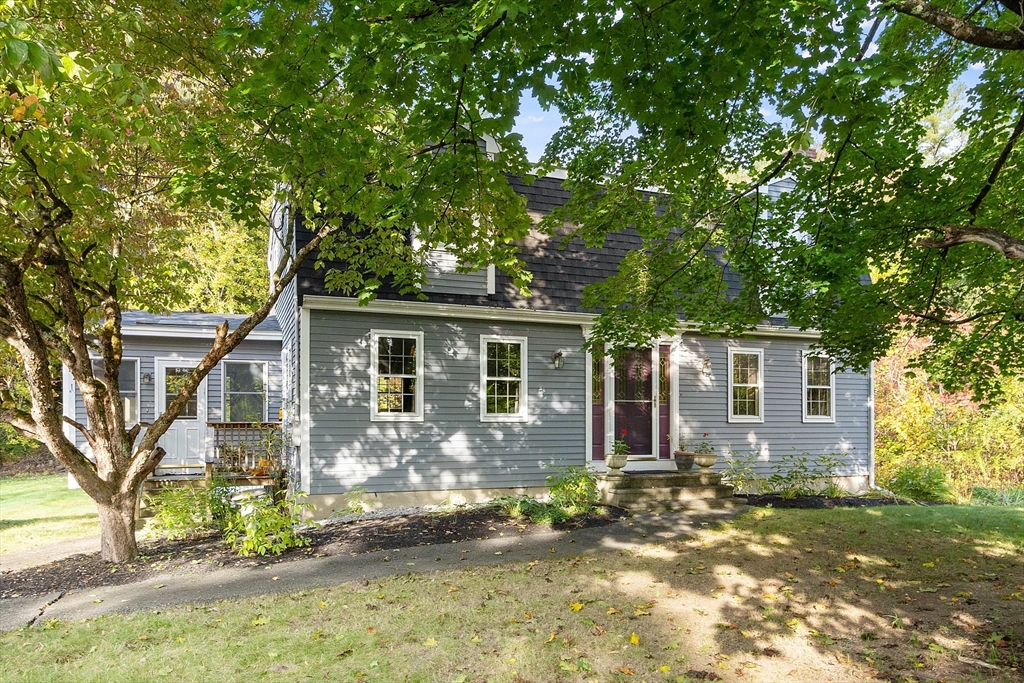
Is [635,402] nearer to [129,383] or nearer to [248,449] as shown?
[248,449]

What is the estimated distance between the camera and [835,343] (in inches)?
304

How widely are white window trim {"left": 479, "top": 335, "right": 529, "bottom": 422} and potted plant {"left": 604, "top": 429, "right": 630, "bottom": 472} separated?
1642mm

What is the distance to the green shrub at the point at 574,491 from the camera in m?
9.74

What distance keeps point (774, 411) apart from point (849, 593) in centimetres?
778

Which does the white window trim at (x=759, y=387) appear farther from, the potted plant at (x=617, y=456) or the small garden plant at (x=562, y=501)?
the small garden plant at (x=562, y=501)

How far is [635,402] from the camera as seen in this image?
12.4m

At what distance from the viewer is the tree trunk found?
7414 mm

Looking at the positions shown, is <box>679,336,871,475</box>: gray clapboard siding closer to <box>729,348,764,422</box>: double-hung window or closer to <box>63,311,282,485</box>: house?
<box>729,348,764,422</box>: double-hung window

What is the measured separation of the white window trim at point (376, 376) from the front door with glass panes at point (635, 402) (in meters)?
3.41

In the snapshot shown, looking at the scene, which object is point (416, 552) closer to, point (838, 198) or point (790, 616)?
point (790, 616)

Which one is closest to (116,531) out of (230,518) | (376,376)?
(230,518)

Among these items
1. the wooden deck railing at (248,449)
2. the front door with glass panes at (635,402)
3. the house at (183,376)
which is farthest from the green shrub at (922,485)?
the house at (183,376)

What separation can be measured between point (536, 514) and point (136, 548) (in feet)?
16.9

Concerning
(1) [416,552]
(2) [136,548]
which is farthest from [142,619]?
(1) [416,552]
